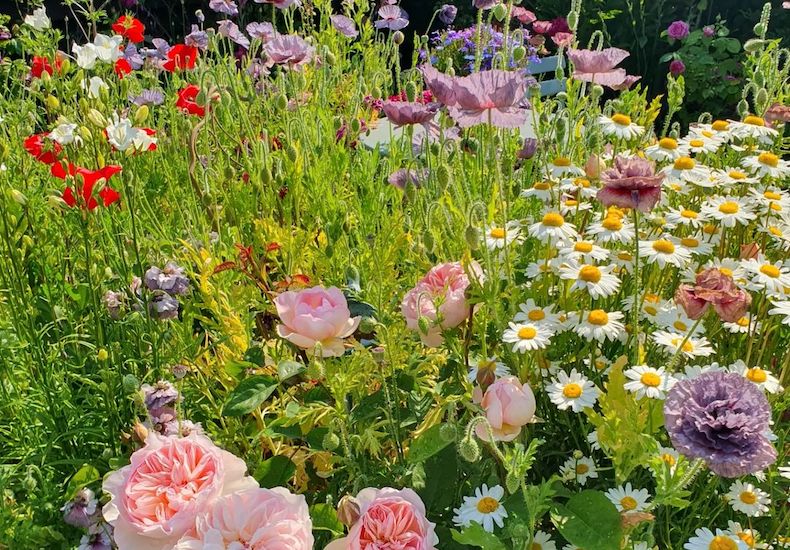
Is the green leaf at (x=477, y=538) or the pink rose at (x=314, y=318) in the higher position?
the pink rose at (x=314, y=318)

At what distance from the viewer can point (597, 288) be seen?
1142 mm

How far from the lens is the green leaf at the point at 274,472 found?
3.65 feet

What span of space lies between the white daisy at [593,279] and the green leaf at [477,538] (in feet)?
1.42

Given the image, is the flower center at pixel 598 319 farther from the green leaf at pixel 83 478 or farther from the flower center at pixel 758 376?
the green leaf at pixel 83 478

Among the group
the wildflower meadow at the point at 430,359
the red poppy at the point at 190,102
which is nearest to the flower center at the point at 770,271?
the wildflower meadow at the point at 430,359

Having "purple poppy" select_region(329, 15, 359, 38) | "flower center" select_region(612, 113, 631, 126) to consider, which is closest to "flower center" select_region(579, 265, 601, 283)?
"flower center" select_region(612, 113, 631, 126)

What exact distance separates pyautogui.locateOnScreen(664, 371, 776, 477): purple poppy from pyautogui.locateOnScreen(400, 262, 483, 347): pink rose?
0.38m

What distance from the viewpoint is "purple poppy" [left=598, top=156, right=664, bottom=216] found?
105 centimetres

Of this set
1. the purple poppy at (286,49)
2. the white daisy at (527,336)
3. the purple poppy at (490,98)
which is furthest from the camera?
the purple poppy at (286,49)

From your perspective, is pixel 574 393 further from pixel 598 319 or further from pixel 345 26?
pixel 345 26

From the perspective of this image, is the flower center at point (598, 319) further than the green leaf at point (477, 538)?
Yes

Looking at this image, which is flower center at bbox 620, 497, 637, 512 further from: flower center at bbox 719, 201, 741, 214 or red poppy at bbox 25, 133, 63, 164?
red poppy at bbox 25, 133, 63, 164

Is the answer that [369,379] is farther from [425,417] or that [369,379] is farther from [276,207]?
[276,207]

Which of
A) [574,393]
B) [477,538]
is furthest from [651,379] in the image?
[477,538]
